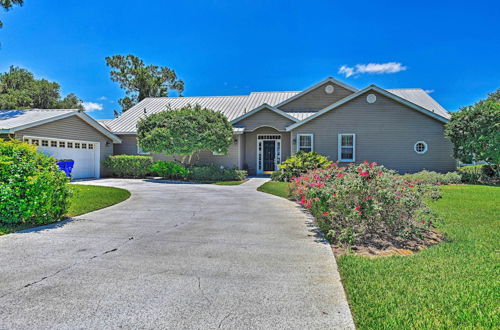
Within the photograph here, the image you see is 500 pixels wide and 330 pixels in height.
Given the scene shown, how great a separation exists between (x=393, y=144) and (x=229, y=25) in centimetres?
1241

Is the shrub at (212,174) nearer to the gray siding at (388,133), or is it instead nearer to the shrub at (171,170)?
the shrub at (171,170)

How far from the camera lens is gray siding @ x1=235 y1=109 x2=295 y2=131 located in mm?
18172

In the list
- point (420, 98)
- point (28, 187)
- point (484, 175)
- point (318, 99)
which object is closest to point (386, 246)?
point (28, 187)

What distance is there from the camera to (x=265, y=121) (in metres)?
18.4

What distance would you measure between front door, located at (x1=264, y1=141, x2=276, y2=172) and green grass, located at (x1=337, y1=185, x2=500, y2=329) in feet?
46.4

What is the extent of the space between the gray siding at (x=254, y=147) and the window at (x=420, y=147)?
6.97 m

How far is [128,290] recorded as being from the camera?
317cm

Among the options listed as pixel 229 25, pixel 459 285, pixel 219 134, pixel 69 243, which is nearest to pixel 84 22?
pixel 229 25

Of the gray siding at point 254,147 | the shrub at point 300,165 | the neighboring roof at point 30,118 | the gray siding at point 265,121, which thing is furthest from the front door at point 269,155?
the neighboring roof at point 30,118

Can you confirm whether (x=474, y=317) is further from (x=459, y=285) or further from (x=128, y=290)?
(x=128, y=290)

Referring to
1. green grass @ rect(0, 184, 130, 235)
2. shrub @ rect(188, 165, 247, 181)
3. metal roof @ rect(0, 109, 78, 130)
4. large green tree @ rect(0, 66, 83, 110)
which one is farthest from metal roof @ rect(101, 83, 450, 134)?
large green tree @ rect(0, 66, 83, 110)

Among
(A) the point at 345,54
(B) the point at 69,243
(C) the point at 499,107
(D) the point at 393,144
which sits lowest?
(B) the point at 69,243

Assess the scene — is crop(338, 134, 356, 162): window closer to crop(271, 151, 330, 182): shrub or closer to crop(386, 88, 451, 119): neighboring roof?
crop(271, 151, 330, 182): shrub

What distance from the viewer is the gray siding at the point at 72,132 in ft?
46.6
